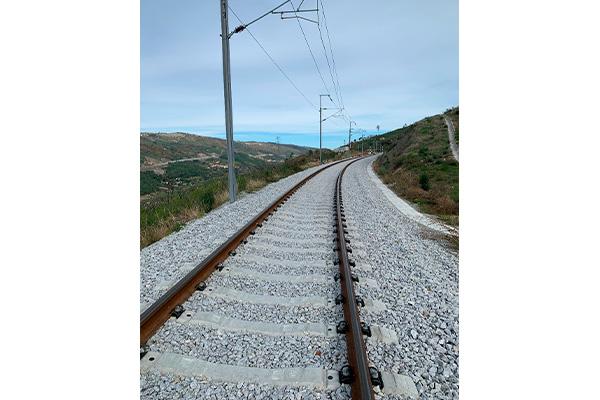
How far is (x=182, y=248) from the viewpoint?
217 inches

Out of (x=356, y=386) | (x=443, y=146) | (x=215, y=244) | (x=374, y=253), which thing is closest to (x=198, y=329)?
(x=356, y=386)

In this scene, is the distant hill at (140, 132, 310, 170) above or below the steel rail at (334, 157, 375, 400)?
above

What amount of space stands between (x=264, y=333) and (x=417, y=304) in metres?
1.66

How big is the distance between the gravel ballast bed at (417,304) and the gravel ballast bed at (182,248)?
2331 millimetres

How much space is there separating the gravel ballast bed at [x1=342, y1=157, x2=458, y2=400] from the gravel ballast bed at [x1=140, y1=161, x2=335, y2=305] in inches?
91.8

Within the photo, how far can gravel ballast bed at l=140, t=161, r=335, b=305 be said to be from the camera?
4.19 metres

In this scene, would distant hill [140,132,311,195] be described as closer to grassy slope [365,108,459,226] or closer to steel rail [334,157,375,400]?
grassy slope [365,108,459,226]

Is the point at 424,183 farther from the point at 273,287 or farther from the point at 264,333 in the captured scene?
the point at 264,333

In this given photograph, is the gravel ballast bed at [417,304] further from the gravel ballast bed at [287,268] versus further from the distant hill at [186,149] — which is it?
the distant hill at [186,149]

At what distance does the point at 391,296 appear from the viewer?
3748mm

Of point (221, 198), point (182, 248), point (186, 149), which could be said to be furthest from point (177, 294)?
point (186, 149)

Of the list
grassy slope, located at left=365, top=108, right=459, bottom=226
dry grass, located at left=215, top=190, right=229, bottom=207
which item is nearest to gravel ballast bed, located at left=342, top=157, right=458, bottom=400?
grassy slope, located at left=365, top=108, right=459, bottom=226

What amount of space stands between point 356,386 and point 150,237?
559 cm

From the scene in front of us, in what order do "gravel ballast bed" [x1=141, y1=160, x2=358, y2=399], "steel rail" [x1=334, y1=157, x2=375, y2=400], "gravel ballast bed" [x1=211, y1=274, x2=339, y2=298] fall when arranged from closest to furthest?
"steel rail" [x1=334, y1=157, x2=375, y2=400], "gravel ballast bed" [x1=141, y1=160, x2=358, y2=399], "gravel ballast bed" [x1=211, y1=274, x2=339, y2=298]
